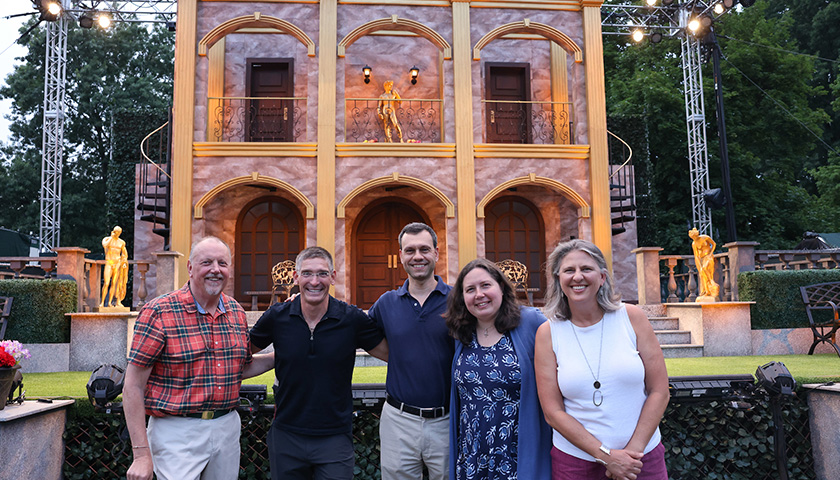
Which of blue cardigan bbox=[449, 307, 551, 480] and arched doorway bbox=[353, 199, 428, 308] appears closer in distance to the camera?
blue cardigan bbox=[449, 307, 551, 480]

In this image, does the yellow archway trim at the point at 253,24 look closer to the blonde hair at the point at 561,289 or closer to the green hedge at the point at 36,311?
the green hedge at the point at 36,311

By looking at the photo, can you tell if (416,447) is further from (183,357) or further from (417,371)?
(183,357)

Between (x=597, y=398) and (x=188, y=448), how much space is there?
6.15 feet

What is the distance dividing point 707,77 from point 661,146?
3644mm

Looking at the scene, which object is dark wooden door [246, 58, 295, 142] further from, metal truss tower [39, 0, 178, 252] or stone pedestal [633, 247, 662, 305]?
stone pedestal [633, 247, 662, 305]

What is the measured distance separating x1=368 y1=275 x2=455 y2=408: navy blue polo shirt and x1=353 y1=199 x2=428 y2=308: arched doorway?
10053 mm

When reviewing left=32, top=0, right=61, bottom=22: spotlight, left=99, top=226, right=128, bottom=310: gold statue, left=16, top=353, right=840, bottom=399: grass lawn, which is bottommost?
left=16, top=353, right=840, bottom=399: grass lawn

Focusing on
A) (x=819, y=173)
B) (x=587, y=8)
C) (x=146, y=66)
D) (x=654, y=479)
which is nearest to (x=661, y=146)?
(x=819, y=173)

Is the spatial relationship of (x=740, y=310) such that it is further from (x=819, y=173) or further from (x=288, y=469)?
(x=819, y=173)

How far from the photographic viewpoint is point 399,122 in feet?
43.5

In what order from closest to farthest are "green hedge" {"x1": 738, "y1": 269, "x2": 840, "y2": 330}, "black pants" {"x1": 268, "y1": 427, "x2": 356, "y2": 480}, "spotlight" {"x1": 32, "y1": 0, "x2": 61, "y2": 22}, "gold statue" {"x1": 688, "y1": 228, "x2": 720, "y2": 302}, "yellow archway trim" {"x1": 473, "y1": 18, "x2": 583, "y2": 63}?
"black pants" {"x1": 268, "y1": 427, "x2": 356, "y2": 480} → "green hedge" {"x1": 738, "y1": 269, "x2": 840, "y2": 330} → "gold statue" {"x1": 688, "y1": 228, "x2": 720, "y2": 302} → "yellow archway trim" {"x1": 473, "y1": 18, "x2": 583, "y2": 63} → "spotlight" {"x1": 32, "y1": 0, "x2": 61, "y2": 22}

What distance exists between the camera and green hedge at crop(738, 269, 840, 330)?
30.6 feet

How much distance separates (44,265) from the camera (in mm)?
9188

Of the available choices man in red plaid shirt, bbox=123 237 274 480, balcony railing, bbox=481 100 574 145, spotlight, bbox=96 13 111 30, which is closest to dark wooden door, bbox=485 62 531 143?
balcony railing, bbox=481 100 574 145
